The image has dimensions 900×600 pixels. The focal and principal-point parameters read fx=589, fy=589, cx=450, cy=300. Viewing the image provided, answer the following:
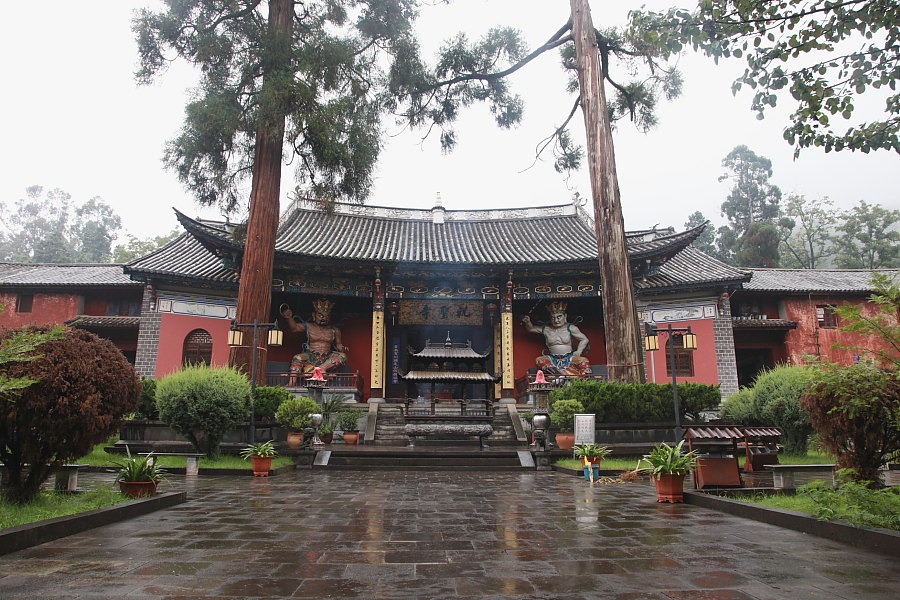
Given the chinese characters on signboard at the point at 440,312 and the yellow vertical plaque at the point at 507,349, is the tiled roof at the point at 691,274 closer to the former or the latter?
the yellow vertical plaque at the point at 507,349

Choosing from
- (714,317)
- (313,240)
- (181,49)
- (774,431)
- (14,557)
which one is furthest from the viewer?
(313,240)

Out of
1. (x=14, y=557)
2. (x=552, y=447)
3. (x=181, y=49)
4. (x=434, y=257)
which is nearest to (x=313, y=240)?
(x=434, y=257)

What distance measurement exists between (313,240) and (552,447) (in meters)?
10.7

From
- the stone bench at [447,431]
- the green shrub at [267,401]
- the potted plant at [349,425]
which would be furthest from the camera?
the potted plant at [349,425]

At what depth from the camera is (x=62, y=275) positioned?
19.2 meters

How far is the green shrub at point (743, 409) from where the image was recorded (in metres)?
11.2

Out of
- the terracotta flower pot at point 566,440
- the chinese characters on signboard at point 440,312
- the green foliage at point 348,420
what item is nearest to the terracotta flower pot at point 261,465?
the green foliage at point 348,420

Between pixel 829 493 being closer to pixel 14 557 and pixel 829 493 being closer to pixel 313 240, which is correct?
pixel 14 557

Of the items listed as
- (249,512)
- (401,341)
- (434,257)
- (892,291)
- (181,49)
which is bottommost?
(249,512)

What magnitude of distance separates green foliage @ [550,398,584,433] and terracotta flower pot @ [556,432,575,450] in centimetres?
10

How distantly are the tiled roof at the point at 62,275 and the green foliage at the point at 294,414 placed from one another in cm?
935

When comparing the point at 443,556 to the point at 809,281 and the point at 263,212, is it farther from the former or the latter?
the point at 809,281

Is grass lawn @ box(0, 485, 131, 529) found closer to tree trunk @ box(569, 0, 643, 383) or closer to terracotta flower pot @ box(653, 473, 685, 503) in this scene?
terracotta flower pot @ box(653, 473, 685, 503)

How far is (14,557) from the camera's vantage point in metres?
3.50
